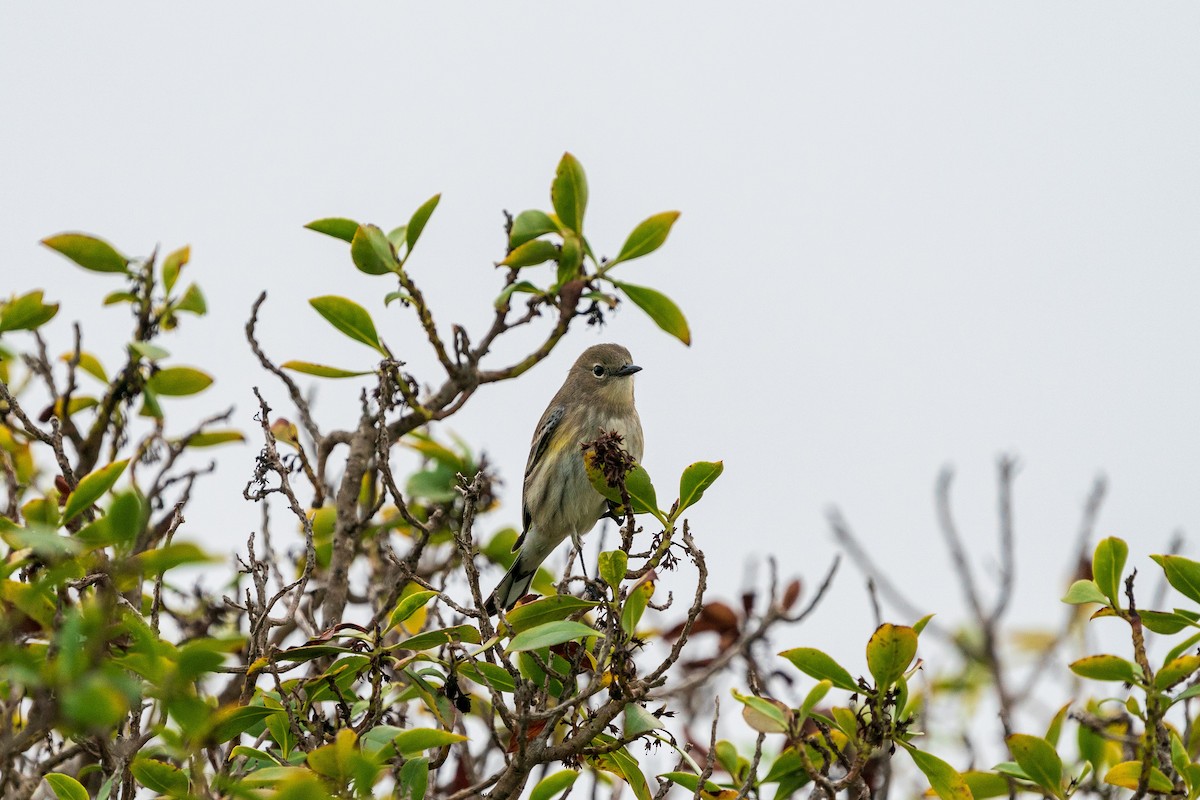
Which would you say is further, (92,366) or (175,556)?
(92,366)

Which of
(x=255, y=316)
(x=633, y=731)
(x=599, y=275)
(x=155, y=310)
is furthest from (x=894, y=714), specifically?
(x=155, y=310)

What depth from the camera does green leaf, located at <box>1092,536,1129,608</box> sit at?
154 inches

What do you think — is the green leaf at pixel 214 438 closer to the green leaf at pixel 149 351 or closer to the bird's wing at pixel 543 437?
the green leaf at pixel 149 351

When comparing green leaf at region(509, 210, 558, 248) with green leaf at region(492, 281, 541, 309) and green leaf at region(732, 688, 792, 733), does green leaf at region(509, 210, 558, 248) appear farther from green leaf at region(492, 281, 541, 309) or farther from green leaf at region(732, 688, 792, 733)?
Result: green leaf at region(732, 688, 792, 733)

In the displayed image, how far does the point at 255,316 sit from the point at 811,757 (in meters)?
2.88

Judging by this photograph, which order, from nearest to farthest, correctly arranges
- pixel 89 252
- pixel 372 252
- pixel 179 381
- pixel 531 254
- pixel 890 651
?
pixel 890 651, pixel 372 252, pixel 531 254, pixel 89 252, pixel 179 381

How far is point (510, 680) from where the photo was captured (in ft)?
13.5

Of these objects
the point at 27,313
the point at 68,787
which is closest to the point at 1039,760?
the point at 68,787

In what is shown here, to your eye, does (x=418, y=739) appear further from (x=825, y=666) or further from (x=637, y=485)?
(x=825, y=666)

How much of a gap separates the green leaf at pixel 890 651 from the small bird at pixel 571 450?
342 cm

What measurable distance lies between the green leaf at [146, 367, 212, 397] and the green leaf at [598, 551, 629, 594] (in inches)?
104

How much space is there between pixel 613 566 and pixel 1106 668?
1.58m

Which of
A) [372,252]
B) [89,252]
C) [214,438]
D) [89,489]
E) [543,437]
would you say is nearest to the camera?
[89,489]

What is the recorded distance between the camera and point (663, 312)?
5.14 metres
